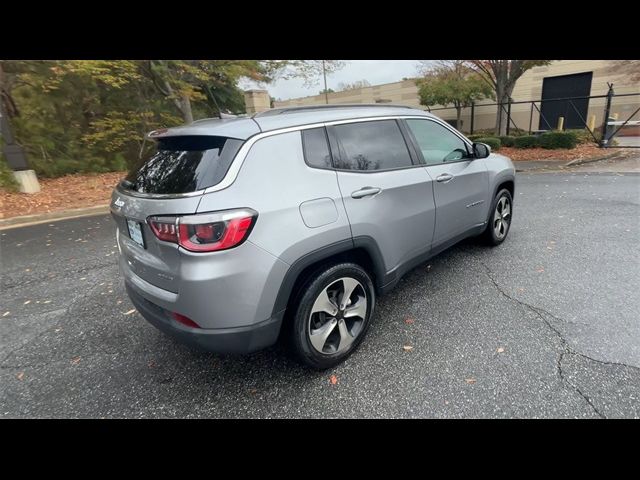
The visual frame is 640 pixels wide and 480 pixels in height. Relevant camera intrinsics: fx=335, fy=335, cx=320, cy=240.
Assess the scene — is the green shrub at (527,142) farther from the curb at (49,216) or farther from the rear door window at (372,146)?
the curb at (49,216)

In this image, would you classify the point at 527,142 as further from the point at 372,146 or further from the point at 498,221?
the point at 372,146

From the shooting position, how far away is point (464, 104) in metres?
20.5

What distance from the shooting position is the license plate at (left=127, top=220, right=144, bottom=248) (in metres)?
2.04

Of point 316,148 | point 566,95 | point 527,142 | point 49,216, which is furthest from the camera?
point 566,95

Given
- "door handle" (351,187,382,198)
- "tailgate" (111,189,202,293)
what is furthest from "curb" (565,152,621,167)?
"tailgate" (111,189,202,293)

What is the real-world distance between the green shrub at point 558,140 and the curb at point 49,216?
46.9 feet

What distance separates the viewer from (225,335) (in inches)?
75.9

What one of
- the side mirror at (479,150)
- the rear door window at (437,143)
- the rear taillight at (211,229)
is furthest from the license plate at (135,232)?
the side mirror at (479,150)

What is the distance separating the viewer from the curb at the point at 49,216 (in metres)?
6.72

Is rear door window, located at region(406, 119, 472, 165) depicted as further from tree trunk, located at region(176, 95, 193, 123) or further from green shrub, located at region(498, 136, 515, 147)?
green shrub, located at region(498, 136, 515, 147)

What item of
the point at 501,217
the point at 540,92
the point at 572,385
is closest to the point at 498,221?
the point at 501,217

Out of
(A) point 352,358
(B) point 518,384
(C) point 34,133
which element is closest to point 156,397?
(A) point 352,358

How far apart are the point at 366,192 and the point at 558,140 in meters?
13.0

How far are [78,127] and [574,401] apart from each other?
530 inches
